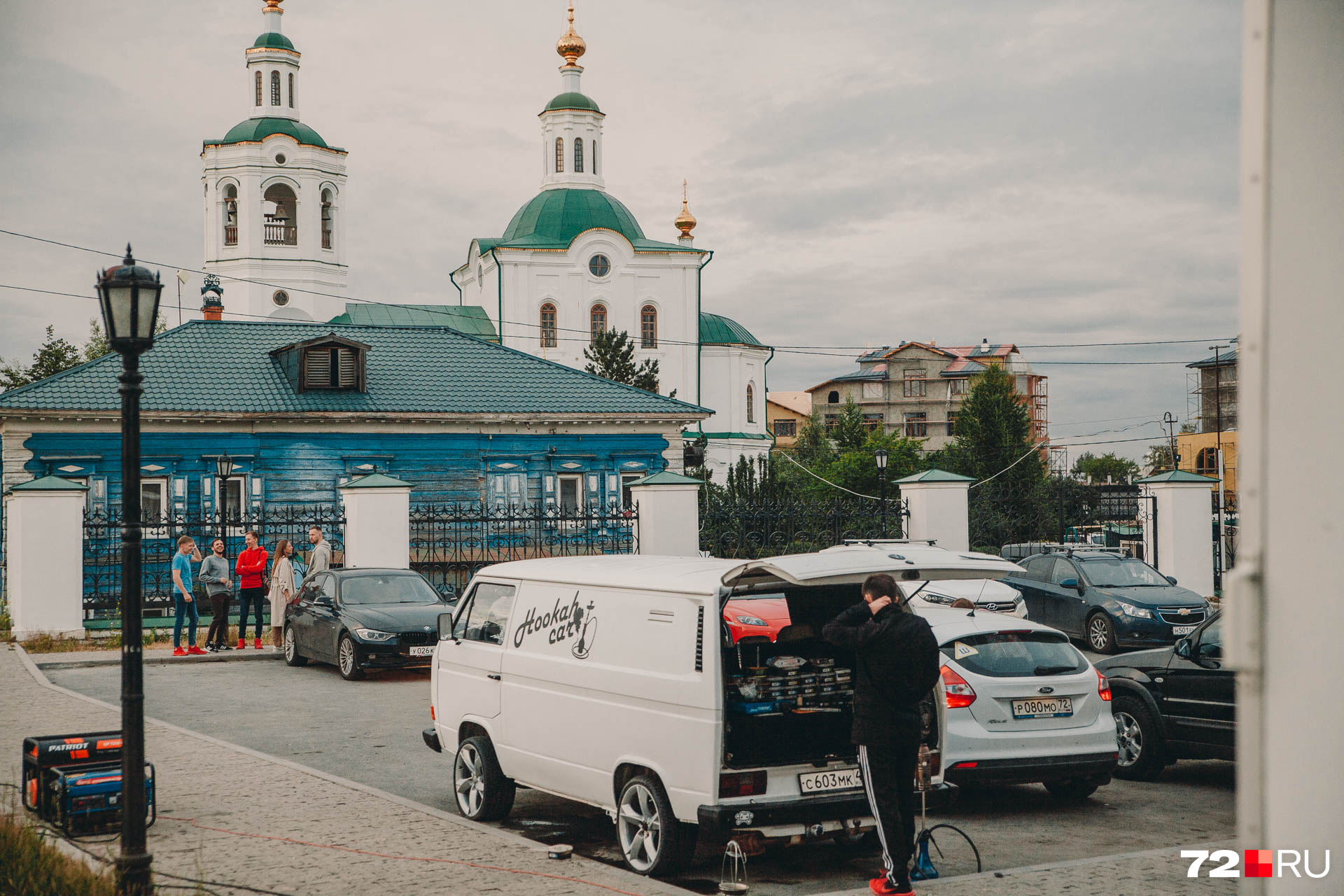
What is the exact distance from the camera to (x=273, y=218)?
57500 millimetres

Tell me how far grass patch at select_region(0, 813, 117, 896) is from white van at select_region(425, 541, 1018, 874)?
8.62 feet

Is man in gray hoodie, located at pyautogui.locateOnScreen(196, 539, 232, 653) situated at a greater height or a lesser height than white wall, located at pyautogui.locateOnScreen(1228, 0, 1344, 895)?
lesser

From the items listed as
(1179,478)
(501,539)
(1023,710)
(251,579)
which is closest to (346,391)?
(501,539)

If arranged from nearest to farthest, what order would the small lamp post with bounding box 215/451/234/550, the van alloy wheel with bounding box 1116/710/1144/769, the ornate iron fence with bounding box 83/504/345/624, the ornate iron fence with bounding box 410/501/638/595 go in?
the van alloy wheel with bounding box 1116/710/1144/769, the small lamp post with bounding box 215/451/234/550, the ornate iron fence with bounding box 83/504/345/624, the ornate iron fence with bounding box 410/501/638/595

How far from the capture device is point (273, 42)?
57.3 m

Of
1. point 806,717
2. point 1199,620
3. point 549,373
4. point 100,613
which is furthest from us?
point 549,373

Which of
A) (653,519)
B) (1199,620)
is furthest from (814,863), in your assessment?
(653,519)

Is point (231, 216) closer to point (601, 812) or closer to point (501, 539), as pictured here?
point (501, 539)

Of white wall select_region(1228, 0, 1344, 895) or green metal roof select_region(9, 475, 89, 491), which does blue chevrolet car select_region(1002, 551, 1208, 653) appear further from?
white wall select_region(1228, 0, 1344, 895)

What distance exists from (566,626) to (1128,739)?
16.4 feet

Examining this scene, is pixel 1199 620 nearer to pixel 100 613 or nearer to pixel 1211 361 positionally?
pixel 100 613

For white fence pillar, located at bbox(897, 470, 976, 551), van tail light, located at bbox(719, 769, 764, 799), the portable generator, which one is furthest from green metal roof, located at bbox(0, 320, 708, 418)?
van tail light, located at bbox(719, 769, 764, 799)

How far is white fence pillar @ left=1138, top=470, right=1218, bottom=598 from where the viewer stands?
75.8ft

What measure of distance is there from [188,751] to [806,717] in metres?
5.91
